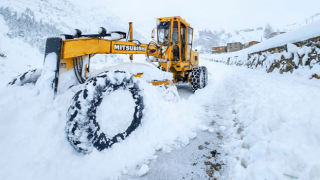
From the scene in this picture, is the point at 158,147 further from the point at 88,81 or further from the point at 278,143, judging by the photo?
the point at 278,143

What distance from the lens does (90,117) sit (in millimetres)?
2305

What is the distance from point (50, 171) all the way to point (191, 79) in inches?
225

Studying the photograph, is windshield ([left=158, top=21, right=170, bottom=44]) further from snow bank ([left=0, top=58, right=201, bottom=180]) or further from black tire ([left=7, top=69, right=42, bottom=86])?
black tire ([left=7, top=69, right=42, bottom=86])

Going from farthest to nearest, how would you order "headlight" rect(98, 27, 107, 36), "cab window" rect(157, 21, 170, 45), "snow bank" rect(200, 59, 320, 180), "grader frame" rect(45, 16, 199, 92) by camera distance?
"cab window" rect(157, 21, 170, 45)
"headlight" rect(98, 27, 107, 36)
"grader frame" rect(45, 16, 199, 92)
"snow bank" rect(200, 59, 320, 180)

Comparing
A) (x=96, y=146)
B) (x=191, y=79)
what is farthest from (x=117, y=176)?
(x=191, y=79)

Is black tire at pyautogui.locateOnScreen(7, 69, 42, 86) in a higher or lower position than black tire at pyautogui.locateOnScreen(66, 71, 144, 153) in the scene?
higher

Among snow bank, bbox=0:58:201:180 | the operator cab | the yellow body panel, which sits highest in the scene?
the operator cab

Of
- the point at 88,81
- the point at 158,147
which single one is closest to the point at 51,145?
the point at 88,81

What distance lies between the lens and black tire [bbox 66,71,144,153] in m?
2.19

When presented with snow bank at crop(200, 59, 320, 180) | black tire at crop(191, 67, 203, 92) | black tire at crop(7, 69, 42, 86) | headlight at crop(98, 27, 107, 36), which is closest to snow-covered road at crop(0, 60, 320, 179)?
snow bank at crop(200, 59, 320, 180)

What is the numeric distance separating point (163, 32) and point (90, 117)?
499 cm

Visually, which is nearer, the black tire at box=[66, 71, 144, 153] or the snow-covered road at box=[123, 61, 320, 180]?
the snow-covered road at box=[123, 61, 320, 180]

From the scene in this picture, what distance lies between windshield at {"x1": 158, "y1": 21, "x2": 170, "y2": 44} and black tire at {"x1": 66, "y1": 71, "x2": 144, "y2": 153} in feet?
13.5

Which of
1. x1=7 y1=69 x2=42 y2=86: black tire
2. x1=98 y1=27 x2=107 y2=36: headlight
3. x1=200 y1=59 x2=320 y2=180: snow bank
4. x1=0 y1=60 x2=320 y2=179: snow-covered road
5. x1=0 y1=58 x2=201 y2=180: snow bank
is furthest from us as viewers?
x1=98 y1=27 x2=107 y2=36: headlight
